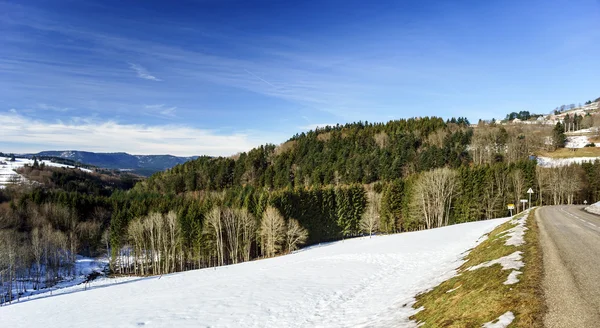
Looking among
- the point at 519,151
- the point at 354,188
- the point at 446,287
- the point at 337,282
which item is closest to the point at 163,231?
the point at 354,188

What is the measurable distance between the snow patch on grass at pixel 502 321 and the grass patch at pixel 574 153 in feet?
502

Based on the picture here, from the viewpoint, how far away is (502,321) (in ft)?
27.7

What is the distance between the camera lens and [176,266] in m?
71.8

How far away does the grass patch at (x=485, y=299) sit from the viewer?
891 cm

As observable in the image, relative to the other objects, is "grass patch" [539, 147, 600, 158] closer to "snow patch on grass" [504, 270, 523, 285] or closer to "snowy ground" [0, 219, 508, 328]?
"snowy ground" [0, 219, 508, 328]

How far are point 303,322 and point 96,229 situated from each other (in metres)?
91.8

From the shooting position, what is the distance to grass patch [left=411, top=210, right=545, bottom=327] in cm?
891

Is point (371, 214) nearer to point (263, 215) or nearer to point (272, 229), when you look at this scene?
point (272, 229)

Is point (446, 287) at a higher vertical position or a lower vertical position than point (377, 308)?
higher

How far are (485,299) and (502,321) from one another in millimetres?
1801

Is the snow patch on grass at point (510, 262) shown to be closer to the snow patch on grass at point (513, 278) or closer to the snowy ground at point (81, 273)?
the snow patch on grass at point (513, 278)

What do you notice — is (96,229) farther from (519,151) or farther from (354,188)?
(519,151)

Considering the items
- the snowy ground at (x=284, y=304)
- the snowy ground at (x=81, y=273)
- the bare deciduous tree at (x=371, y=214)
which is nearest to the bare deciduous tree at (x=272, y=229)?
the bare deciduous tree at (x=371, y=214)

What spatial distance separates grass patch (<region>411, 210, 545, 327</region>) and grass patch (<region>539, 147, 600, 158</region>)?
14640 cm
